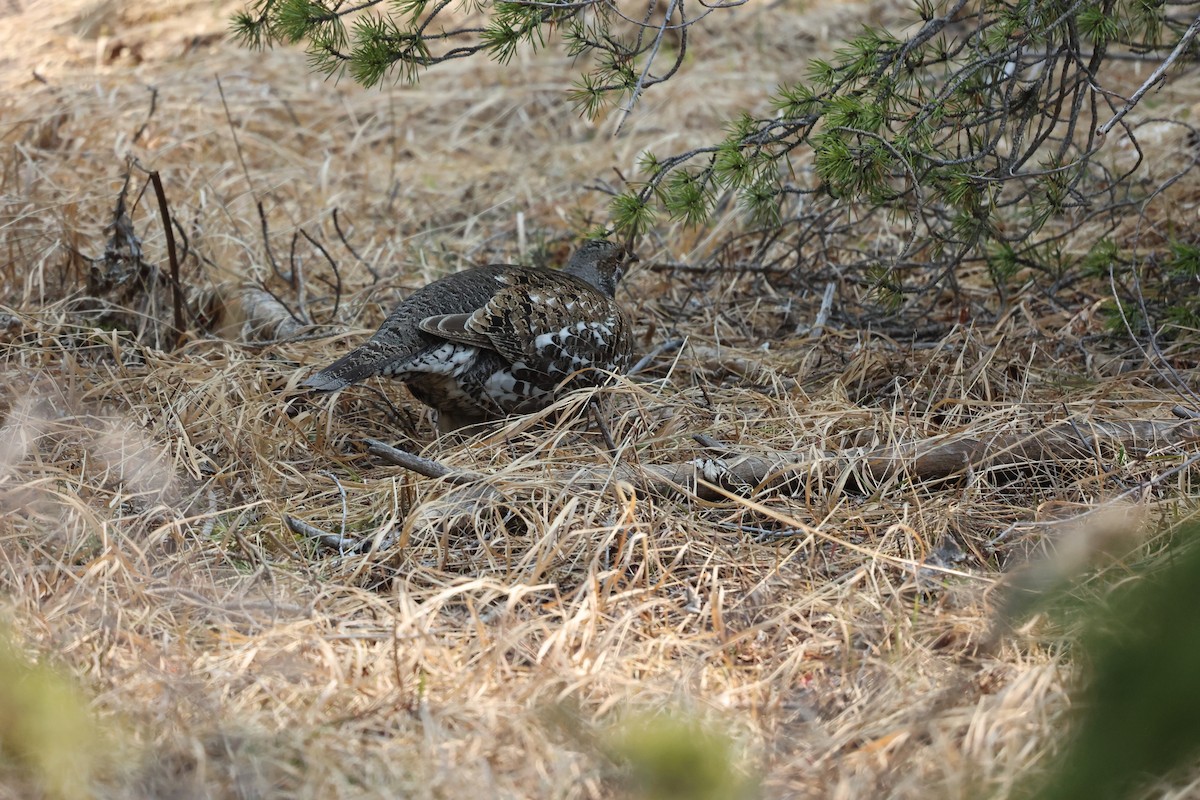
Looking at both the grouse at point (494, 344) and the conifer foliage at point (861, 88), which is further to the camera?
the grouse at point (494, 344)

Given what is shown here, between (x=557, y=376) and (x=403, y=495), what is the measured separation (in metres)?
1.04

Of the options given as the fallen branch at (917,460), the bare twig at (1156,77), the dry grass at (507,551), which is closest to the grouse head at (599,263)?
the dry grass at (507,551)

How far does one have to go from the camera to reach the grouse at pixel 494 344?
3822mm

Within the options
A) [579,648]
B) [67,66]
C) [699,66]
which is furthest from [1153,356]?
[67,66]

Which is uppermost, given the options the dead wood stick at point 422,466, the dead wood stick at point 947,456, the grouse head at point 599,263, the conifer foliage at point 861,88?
the conifer foliage at point 861,88

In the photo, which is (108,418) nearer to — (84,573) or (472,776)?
(84,573)

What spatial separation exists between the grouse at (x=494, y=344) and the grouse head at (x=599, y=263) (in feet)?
1.33

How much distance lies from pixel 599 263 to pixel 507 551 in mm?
2149

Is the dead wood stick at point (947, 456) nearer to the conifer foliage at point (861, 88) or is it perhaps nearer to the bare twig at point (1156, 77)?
the conifer foliage at point (861, 88)

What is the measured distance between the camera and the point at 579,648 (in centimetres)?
265

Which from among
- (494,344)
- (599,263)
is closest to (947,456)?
(494,344)

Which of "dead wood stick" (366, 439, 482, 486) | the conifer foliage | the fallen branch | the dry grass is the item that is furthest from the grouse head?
"dead wood stick" (366, 439, 482, 486)

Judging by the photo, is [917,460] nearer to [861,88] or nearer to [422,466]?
→ [861,88]

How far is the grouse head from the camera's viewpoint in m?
4.87
